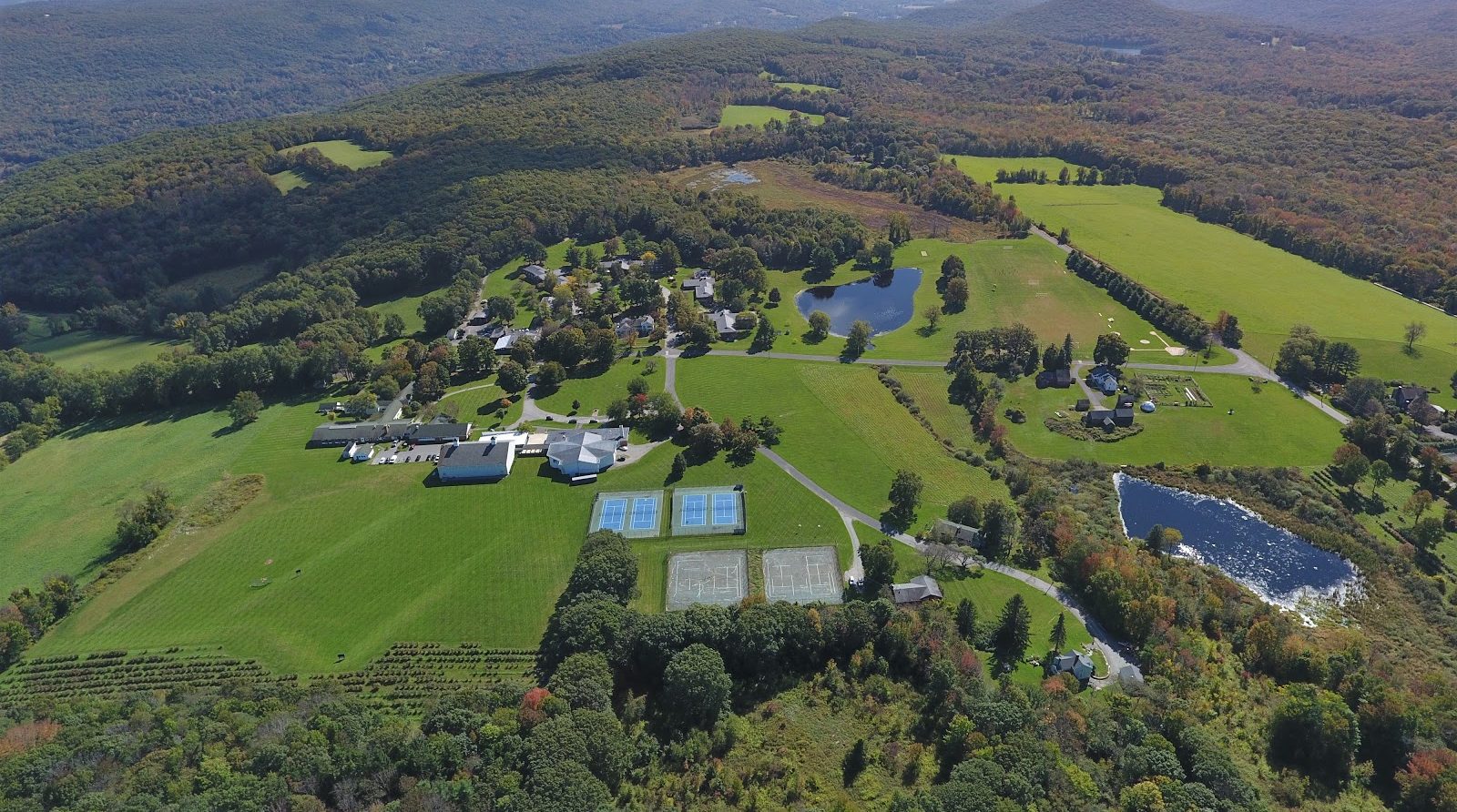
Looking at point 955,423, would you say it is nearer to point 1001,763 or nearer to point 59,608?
point 1001,763

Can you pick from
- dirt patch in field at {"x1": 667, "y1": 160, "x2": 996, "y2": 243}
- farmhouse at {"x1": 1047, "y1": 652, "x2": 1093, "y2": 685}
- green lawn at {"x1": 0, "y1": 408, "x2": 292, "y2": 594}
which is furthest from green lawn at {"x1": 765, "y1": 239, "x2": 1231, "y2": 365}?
green lawn at {"x1": 0, "y1": 408, "x2": 292, "y2": 594}

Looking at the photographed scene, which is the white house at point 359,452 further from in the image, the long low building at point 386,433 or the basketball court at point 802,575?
the basketball court at point 802,575

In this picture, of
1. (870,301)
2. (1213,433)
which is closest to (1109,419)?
(1213,433)

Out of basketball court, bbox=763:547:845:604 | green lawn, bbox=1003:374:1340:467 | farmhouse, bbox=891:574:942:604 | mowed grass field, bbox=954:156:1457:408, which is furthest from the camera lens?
mowed grass field, bbox=954:156:1457:408

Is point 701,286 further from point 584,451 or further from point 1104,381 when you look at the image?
point 1104,381

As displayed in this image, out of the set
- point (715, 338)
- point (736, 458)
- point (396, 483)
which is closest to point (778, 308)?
point (715, 338)

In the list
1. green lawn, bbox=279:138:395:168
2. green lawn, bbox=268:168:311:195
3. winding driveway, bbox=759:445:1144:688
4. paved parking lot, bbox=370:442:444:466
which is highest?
green lawn, bbox=279:138:395:168

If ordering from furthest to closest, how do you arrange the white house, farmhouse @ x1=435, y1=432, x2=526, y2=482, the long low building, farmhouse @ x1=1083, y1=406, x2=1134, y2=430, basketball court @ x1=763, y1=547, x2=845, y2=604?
farmhouse @ x1=1083, y1=406, x2=1134, y2=430
the long low building
the white house
farmhouse @ x1=435, y1=432, x2=526, y2=482
basketball court @ x1=763, y1=547, x2=845, y2=604

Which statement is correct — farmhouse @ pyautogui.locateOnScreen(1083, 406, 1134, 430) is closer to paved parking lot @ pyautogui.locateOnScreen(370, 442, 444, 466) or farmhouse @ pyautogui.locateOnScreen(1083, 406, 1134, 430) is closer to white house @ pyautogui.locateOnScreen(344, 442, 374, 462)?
paved parking lot @ pyautogui.locateOnScreen(370, 442, 444, 466)
